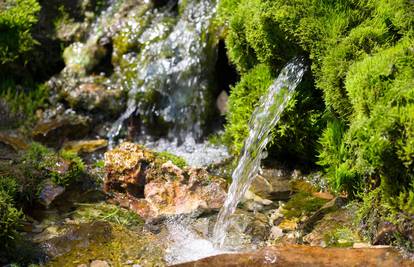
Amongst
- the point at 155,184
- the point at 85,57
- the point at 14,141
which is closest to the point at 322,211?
the point at 155,184

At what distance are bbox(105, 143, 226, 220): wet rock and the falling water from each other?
0.26 m

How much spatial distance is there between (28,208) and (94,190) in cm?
84

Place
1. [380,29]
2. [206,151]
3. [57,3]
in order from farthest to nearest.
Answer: [57,3] < [206,151] < [380,29]

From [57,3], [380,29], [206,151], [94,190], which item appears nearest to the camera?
[380,29]

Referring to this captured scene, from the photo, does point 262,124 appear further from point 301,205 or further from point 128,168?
point 128,168

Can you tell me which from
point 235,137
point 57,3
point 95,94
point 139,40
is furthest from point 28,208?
point 57,3

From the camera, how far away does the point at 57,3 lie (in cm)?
984

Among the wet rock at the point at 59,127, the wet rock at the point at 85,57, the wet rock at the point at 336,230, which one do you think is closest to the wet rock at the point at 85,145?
the wet rock at the point at 59,127

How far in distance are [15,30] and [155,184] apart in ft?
13.7

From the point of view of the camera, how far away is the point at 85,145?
7969 millimetres

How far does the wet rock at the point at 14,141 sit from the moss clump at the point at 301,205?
11.4 feet

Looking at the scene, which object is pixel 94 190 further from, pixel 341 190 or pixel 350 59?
pixel 350 59

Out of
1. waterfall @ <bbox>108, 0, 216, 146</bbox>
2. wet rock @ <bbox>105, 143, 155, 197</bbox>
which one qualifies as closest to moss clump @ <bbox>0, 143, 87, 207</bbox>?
wet rock @ <bbox>105, 143, 155, 197</bbox>

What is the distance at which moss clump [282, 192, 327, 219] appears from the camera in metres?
Result: 5.48
